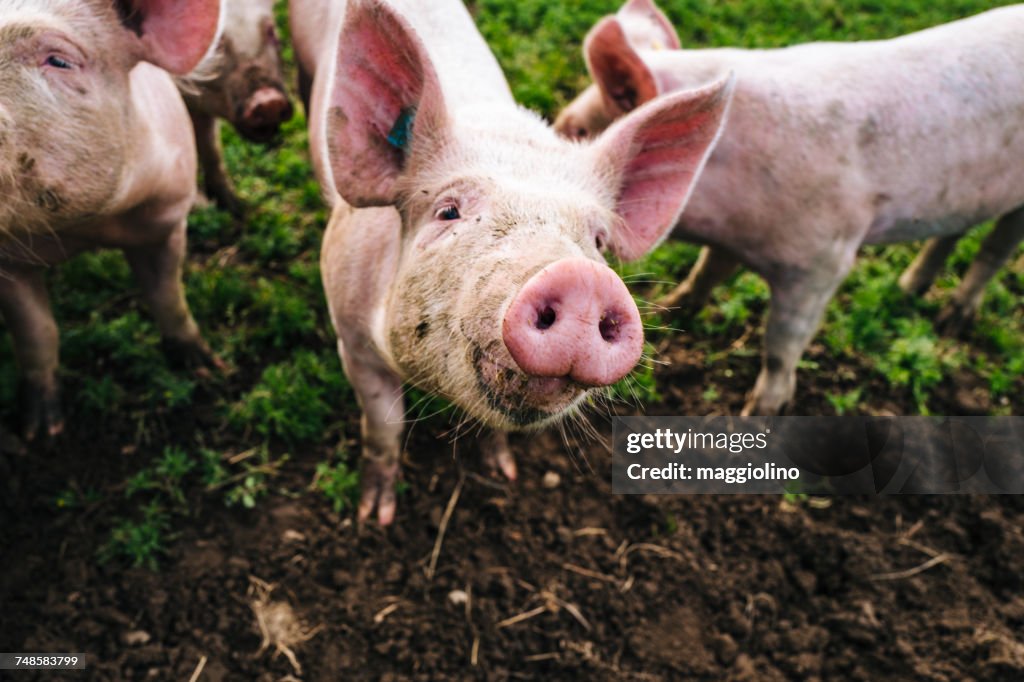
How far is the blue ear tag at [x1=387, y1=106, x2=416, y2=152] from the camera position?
2.50 m

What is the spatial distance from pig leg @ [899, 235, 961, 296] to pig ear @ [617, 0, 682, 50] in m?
2.16

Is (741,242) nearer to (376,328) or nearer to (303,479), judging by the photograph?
(376,328)

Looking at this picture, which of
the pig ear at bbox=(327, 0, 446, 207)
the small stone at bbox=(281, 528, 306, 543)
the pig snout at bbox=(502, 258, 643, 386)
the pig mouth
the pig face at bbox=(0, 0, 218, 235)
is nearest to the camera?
the pig snout at bbox=(502, 258, 643, 386)

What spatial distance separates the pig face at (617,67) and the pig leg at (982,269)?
7.47ft

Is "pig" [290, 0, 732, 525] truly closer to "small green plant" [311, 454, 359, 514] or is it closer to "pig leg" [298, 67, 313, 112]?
"small green plant" [311, 454, 359, 514]

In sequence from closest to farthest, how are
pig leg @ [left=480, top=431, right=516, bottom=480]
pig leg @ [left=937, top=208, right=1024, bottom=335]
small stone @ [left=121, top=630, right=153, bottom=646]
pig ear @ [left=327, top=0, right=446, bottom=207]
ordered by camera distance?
pig ear @ [left=327, top=0, right=446, bottom=207], small stone @ [left=121, top=630, right=153, bottom=646], pig leg @ [left=480, top=431, right=516, bottom=480], pig leg @ [left=937, top=208, right=1024, bottom=335]

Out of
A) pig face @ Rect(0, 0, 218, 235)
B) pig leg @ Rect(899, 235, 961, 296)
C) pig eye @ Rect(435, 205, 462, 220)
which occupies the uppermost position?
pig face @ Rect(0, 0, 218, 235)

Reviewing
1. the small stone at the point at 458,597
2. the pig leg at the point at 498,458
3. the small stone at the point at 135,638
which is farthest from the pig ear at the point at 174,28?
the small stone at the point at 458,597

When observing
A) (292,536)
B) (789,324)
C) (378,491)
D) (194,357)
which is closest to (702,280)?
(789,324)

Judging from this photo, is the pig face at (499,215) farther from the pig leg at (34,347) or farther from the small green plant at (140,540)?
the pig leg at (34,347)

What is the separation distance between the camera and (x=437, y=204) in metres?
2.34

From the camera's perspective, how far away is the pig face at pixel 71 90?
96.0 inches

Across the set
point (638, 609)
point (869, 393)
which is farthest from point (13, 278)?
point (869, 393)

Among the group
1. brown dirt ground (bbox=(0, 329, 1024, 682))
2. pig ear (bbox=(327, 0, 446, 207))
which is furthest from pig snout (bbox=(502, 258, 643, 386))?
brown dirt ground (bbox=(0, 329, 1024, 682))
